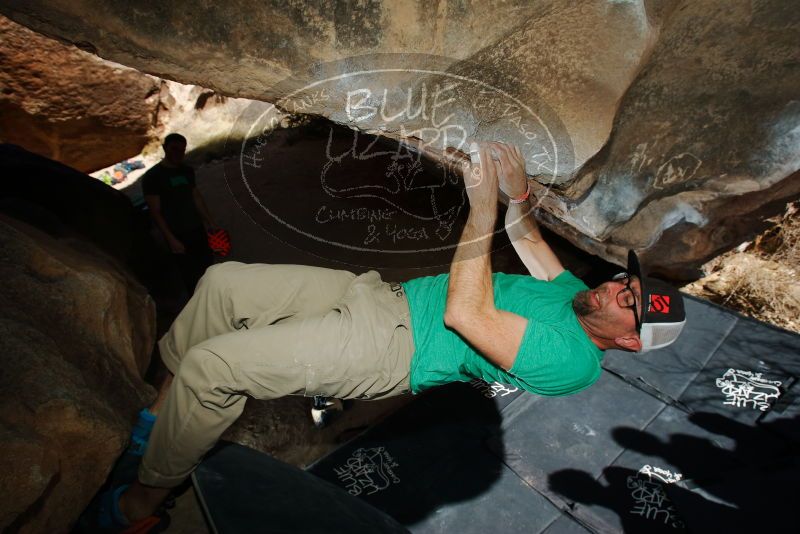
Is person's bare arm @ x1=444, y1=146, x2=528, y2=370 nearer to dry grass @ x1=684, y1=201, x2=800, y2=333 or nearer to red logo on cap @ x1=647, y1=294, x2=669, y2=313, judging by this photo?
red logo on cap @ x1=647, y1=294, x2=669, y2=313

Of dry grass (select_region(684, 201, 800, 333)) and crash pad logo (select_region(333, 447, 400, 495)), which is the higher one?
dry grass (select_region(684, 201, 800, 333))

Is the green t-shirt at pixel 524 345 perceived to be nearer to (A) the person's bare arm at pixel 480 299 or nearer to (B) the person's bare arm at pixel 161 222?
(A) the person's bare arm at pixel 480 299

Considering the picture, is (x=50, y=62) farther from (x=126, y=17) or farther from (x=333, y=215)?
(x=126, y=17)

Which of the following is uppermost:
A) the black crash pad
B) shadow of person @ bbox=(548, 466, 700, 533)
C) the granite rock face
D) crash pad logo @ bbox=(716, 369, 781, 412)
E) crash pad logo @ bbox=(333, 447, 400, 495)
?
the granite rock face

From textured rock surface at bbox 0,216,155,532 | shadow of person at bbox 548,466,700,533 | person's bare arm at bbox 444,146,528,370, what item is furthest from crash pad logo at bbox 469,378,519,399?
textured rock surface at bbox 0,216,155,532

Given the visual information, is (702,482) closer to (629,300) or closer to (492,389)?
(492,389)

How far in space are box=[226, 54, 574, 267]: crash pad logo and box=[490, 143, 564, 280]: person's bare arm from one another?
0.40m

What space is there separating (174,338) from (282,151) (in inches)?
208

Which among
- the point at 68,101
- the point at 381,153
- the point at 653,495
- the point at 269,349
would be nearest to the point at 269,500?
the point at 269,349

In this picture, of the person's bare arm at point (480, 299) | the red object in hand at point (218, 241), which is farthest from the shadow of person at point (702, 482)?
the red object in hand at point (218, 241)

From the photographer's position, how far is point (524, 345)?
1.71m

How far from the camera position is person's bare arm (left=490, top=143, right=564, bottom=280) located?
86.1 inches

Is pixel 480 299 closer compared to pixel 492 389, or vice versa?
pixel 480 299

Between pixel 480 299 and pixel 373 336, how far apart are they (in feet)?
1.45
